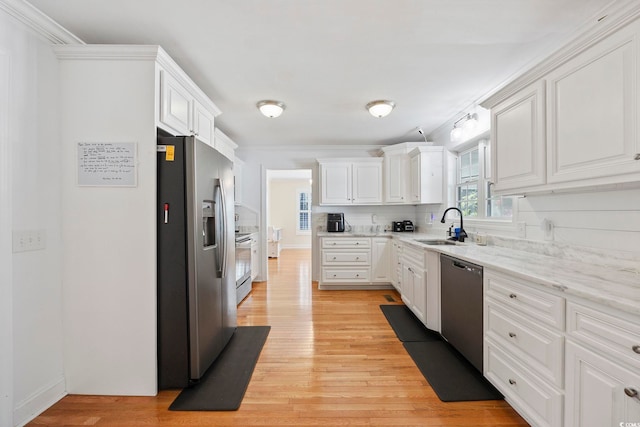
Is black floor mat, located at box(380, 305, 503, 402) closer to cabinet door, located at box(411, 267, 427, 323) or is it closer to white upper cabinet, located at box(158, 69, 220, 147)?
cabinet door, located at box(411, 267, 427, 323)

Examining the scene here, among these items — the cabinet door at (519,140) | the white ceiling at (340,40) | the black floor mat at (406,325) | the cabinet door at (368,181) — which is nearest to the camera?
the white ceiling at (340,40)

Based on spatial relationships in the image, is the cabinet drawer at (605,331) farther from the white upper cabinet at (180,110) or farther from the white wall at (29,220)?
the white wall at (29,220)

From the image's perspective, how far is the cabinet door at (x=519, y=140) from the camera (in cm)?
174

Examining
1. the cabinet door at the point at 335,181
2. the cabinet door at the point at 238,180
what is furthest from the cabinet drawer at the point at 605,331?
the cabinet door at the point at 238,180

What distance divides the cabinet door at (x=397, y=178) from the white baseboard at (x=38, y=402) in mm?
4168

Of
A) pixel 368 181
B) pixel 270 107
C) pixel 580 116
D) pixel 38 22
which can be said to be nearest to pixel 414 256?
pixel 368 181

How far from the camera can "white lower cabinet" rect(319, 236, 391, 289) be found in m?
4.24

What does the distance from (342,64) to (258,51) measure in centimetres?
68

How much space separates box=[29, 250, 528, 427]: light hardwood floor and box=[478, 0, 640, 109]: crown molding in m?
2.17

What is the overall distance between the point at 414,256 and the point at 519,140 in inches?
63.3

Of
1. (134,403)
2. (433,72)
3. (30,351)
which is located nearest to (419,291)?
(433,72)

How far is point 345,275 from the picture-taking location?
168 inches

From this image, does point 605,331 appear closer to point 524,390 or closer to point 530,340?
point 530,340

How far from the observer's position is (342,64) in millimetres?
2205
